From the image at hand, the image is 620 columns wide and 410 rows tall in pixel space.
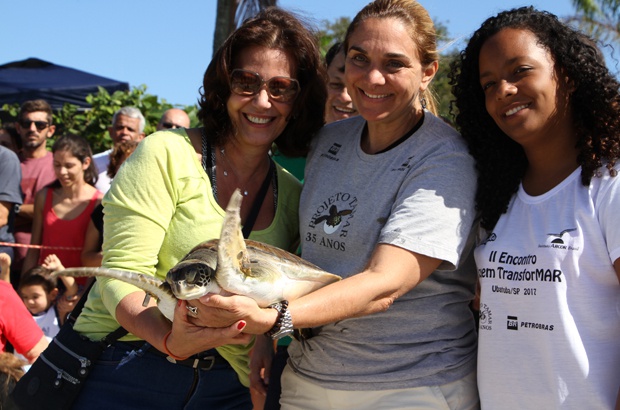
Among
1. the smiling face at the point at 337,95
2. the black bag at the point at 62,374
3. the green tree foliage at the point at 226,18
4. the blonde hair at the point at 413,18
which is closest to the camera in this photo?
the black bag at the point at 62,374

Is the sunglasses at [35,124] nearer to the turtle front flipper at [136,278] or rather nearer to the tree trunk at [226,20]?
the tree trunk at [226,20]

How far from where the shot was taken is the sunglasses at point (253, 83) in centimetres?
335

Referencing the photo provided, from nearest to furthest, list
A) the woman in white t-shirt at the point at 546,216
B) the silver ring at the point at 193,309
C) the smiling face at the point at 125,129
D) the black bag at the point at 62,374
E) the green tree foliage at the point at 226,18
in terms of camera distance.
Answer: the silver ring at the point at 193,309
the woman in white t-shirt at the point at 546,216
the black bag at the point at 62,374
the smiling face at the point at 125,129
the green tree foliage at the point at 226,18

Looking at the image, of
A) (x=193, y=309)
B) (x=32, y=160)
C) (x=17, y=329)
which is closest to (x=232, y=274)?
(x=193, y=309)

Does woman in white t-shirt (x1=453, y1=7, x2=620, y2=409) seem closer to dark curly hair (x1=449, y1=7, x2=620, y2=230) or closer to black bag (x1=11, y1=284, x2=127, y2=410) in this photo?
dark curly hair (x1=449, y1=7, x2=620, y2=230)

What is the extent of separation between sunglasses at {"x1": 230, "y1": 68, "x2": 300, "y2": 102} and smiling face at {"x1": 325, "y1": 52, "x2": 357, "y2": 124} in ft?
6.09

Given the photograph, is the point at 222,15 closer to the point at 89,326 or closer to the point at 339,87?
the point at 339,87

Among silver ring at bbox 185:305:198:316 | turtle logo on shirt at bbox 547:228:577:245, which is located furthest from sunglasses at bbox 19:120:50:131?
turtle logo on shirt at bbox 547:228:577:245

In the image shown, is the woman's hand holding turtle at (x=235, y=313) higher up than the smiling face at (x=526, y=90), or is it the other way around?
the smiling face at (x=526, y=90)

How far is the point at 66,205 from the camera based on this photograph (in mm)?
7672

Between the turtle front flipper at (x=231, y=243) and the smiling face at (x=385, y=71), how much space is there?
3.37 ft

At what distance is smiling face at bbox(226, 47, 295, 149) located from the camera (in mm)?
3365

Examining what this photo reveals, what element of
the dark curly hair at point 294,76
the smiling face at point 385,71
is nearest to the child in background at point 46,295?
the dark curly hair at point 294,76

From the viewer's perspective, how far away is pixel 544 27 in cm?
303
